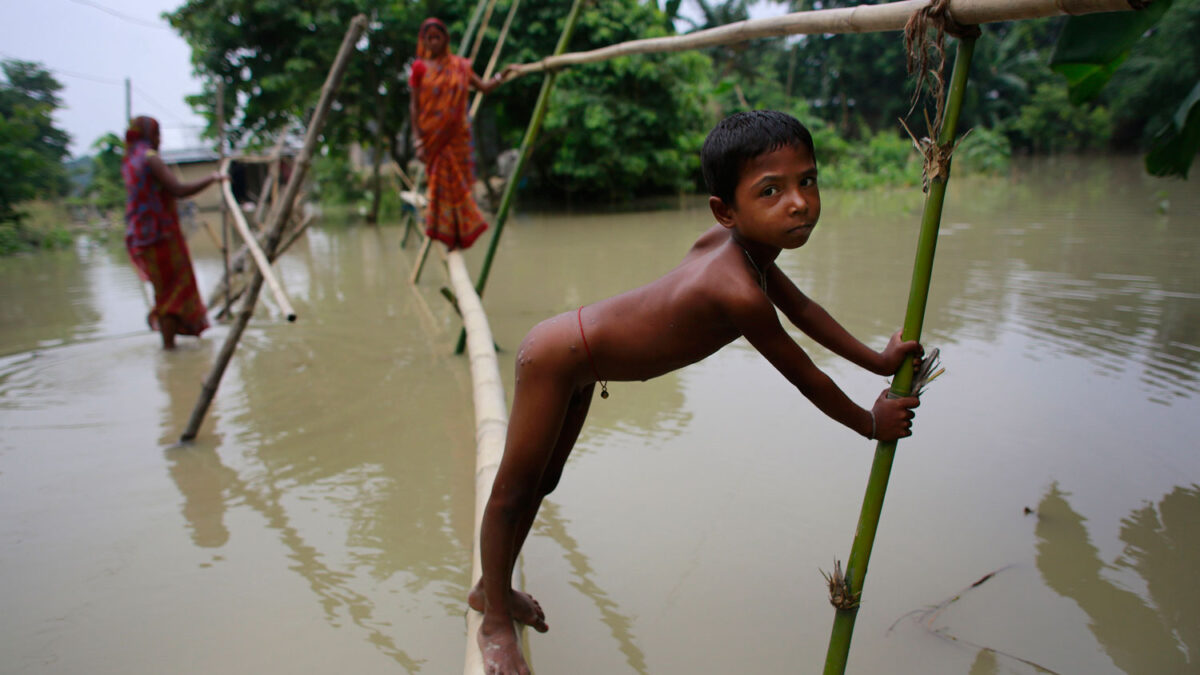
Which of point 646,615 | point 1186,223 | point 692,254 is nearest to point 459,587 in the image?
point 646,615

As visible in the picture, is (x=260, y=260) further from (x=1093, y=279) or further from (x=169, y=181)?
(x=1093, y=279)

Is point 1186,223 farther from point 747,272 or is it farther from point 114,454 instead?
point 114,454

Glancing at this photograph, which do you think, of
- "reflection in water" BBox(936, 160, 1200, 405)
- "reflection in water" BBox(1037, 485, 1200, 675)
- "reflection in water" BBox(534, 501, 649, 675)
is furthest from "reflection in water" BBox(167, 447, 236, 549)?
"reflection in water" BBox(936, 160, 1200, 405)

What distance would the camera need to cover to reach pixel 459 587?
2.26 m

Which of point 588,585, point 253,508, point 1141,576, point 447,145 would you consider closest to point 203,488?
point 253,508

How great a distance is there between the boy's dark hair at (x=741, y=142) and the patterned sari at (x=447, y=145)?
12.3ft

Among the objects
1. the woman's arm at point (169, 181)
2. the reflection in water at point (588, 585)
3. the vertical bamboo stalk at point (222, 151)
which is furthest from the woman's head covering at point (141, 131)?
the reflection in water at point (588, 585)

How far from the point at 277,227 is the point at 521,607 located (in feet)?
8.61

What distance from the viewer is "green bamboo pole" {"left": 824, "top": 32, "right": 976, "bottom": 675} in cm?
135

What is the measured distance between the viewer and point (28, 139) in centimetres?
1113

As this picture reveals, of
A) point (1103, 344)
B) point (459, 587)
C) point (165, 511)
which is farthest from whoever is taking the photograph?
point (1103, 344)

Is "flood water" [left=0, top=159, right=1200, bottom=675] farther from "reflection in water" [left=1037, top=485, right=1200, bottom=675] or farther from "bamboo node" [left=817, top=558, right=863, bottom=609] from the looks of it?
"bamboo node" [left=817, top=558, right=863, bottom=609]

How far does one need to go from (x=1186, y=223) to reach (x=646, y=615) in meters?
8.76

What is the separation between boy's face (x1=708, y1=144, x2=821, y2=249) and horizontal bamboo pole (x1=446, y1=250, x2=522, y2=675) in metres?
0.97
